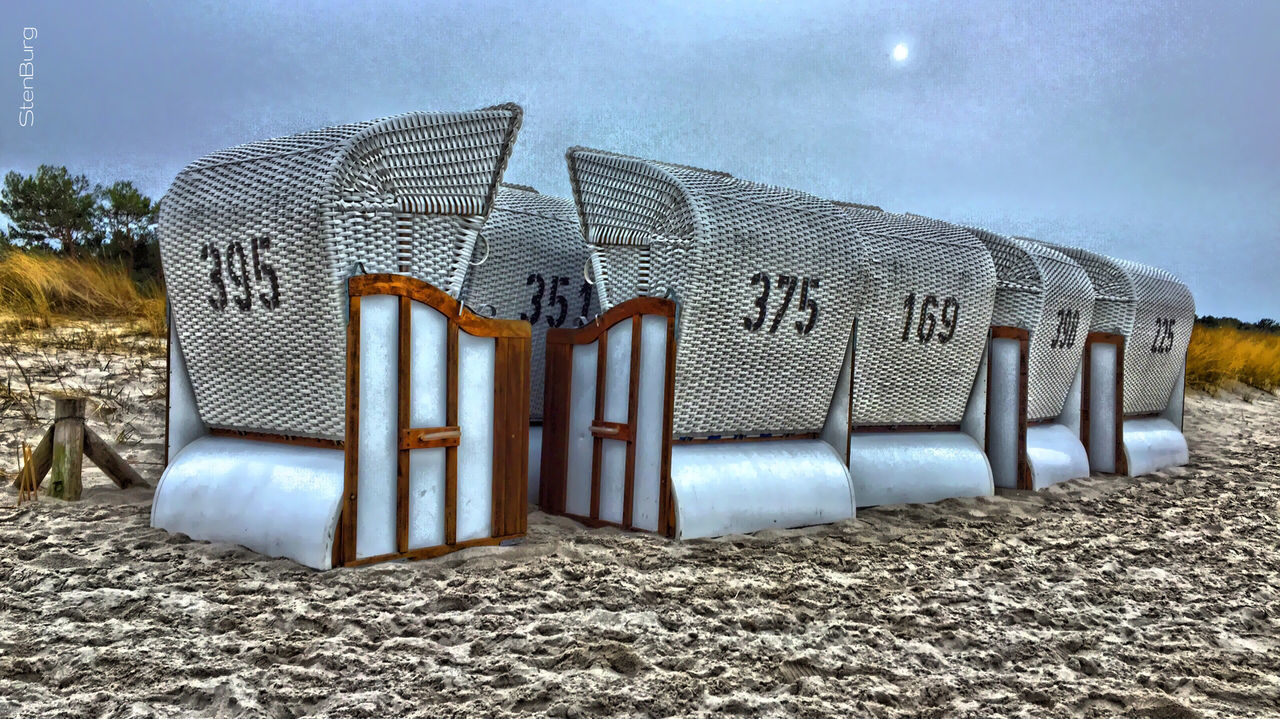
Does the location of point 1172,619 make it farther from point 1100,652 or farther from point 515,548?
point 515,548

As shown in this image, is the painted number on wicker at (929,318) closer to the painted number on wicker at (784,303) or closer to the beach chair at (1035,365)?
the beach chair at (1035,365)

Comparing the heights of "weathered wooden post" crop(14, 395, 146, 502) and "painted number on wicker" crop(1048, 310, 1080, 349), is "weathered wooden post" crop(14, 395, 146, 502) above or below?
below

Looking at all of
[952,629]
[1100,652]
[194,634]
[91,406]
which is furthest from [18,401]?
[1100,652]

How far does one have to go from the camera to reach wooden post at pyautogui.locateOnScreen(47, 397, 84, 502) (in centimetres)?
446

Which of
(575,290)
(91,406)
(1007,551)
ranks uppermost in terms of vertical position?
(575,290)

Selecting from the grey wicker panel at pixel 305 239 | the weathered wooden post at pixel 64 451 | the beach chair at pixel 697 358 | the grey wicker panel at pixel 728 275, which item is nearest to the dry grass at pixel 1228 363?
the grey wicker panel at pixel 728 275

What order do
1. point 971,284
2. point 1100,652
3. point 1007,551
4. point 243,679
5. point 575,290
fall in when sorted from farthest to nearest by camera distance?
point 971,284
point 575,290
point 1007,551
point 1100,652
point 243,679

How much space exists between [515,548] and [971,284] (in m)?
3.63

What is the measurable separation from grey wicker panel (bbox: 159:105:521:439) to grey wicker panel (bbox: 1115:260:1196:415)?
6.11 m

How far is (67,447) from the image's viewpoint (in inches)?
176

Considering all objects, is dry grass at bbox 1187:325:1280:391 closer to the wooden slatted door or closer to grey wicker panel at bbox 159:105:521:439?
the wooden slatted door

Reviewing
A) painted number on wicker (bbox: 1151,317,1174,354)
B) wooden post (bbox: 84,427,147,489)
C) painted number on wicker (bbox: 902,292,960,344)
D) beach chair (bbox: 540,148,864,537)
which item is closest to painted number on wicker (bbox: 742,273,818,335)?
beach chair (bbox: 540,148,864,537)

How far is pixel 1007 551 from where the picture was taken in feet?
15.1

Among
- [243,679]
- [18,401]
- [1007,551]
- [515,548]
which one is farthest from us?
[18,401]
